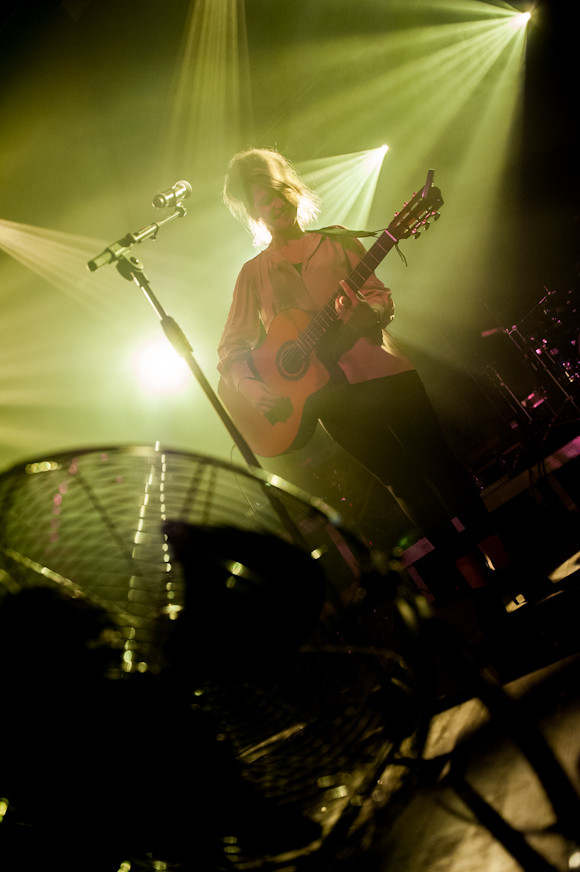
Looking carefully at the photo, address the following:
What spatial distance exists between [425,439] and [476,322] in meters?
4.96

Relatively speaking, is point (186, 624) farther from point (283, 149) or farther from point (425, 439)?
point (283, 149)

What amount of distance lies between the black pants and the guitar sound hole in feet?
1.31

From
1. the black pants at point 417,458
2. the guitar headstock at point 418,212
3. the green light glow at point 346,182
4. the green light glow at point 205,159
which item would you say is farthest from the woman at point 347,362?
the green light glow at point 346,182

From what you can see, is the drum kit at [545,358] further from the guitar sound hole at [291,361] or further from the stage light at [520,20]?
the guitar sound hole at [291,361]

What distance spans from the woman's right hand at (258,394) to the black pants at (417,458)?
49 cm

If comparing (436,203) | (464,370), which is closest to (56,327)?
(436,203)

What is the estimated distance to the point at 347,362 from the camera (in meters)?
1.86

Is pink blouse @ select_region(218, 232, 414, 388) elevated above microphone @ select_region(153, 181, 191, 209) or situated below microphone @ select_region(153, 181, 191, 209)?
below

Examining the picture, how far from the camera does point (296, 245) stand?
2.18 metres

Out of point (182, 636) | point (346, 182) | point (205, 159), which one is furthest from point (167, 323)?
point (346, 182)

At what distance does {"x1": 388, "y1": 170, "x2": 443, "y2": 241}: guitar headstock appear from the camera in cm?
193

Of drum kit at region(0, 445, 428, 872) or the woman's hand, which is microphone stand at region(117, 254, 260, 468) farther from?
drum kit at region(0, 445, 428, 872)

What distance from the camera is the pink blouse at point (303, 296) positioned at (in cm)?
184

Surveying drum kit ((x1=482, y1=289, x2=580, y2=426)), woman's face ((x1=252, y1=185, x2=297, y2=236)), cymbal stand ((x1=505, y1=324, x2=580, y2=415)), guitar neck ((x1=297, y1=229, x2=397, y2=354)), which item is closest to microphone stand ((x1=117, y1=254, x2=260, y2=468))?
guitar neck ((x1=297, y1=229, x2=397, y2=354))
